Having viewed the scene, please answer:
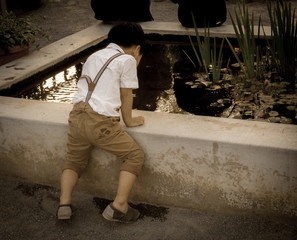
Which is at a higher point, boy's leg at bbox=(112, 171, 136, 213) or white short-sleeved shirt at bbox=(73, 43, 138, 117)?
white short-sleeved shirt at bbox=(73, 43, 138, 117)

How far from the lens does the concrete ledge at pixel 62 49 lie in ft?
10.1

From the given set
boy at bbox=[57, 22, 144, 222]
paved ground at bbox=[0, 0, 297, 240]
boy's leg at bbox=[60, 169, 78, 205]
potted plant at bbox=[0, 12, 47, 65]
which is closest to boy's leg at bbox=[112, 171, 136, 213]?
boy at bbox=[57, 22, 144, 222]

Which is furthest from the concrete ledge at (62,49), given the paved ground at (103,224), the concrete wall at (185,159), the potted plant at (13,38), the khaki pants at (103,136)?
the khaki pants at (103,136)

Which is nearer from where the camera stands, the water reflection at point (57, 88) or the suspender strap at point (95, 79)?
the suspender strap at point (95, 79)

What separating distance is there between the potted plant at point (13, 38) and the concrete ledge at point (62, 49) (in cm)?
7

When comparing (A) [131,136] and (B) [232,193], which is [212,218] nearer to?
(B) [232,193]

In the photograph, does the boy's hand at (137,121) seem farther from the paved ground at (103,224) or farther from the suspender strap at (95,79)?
the paved ground at (103,224)

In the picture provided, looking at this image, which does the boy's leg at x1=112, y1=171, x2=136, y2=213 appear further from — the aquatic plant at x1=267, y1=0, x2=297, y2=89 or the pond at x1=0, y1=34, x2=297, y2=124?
the aquatic plant at x1=267, y1=0, x2=297, y2=89

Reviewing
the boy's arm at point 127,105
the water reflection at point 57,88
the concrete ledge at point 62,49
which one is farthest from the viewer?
the concrete ledge at point 62,49

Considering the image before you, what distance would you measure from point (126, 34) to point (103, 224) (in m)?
1.00

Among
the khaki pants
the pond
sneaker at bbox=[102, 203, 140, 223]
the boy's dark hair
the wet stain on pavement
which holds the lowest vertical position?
the wet stain on pavement

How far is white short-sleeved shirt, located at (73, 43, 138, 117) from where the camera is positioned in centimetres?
202

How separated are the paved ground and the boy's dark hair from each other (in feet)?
3.03

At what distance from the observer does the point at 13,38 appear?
3.46 m
